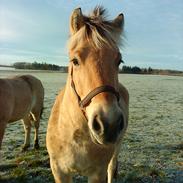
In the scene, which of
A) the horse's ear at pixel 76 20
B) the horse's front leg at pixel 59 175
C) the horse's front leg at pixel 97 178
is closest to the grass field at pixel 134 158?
the horse's front leg at pixel 59 175

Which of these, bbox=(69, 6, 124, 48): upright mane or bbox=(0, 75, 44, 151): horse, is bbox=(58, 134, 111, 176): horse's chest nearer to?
bbox=(69, 6, 124, 48): upright mane

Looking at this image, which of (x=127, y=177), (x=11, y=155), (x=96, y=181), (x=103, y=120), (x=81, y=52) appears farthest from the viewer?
(x=11, y=155)

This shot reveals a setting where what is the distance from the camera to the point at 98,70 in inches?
103

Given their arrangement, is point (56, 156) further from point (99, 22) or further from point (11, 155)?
point (11, 155)

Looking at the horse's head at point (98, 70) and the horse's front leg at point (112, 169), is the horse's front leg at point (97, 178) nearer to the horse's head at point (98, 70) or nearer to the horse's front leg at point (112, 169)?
the horse's head at point (98, 70)

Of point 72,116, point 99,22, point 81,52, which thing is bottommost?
point 72,116

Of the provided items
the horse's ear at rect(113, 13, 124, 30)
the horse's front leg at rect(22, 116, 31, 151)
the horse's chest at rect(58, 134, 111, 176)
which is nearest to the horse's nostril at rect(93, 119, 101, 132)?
the horse's chest at rect(58, 134, 111, 176)

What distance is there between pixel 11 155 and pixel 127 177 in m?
2.64

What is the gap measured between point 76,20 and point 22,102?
15.3 feet

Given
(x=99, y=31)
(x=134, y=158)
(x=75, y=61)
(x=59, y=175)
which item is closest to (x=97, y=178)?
(x=59, y=175)

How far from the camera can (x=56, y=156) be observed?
3648 millimetres

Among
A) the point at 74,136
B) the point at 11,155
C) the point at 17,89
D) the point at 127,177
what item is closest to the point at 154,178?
the point at 127,177

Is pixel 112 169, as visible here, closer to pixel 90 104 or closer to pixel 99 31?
pixel 90 104

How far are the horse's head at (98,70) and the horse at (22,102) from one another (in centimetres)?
360
